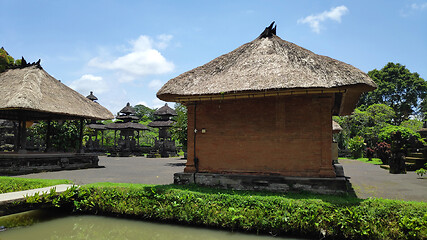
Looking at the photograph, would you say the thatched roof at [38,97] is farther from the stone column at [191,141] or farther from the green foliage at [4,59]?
the stone column at [191,141]

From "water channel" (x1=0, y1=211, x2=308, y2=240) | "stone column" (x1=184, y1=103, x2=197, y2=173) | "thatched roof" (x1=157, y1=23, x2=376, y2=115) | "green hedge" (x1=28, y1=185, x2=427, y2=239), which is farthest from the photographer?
"stone column" (x1=184, y1=103, x2=197, y2=173)

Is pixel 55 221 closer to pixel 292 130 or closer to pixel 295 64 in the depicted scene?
pixel 292 130

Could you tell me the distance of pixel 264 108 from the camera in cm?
902

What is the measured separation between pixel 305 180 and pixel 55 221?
701 centimetres

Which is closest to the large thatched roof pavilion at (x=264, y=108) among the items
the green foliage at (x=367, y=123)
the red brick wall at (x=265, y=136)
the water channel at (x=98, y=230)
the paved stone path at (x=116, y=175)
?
the red brick wall at (x=265, y=136)

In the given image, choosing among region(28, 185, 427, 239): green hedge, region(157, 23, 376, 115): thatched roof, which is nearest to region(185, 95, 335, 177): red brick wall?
region(157, 23, 376, 115): thatched roof

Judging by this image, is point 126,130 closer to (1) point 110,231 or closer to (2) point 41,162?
(2) point 41,162

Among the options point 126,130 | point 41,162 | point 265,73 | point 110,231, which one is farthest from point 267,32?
point 126,130

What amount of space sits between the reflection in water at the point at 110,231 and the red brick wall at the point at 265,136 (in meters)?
2.88

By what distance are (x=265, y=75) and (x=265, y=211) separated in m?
4.05

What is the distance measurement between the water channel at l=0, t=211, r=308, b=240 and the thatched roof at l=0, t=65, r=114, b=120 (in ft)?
24.0

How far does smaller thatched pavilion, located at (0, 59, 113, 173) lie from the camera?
13.5 m

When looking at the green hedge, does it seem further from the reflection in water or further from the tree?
the tree

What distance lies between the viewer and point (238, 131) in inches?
365
